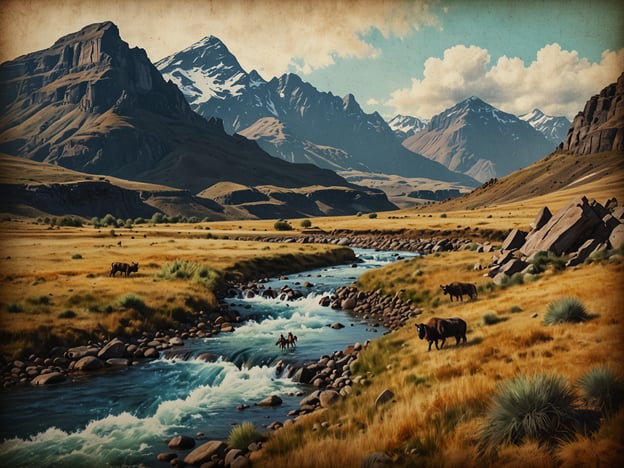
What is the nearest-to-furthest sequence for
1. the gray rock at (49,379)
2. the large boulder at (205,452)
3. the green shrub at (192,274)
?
the large boulder at (205,452), the gray rock at (49,379), the green shrub at (192,274)

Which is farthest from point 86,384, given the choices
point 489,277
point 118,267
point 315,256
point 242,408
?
point 315,256

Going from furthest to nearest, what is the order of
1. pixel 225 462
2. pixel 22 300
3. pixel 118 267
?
pixel 118 267, pixel 22 300, pixel 225 462

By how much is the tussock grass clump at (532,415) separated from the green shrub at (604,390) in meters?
0.40

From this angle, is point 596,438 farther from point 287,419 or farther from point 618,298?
point 618,298

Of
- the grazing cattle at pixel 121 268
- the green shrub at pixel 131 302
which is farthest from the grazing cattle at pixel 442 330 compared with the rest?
the grazing cattle at pixel 121 268

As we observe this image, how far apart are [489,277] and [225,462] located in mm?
27936

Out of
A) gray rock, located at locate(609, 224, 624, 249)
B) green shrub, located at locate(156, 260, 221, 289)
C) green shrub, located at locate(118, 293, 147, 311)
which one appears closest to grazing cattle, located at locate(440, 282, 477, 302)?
gray rock, located at locate(609, 224, 624, 249)

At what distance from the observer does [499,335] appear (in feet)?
60.4

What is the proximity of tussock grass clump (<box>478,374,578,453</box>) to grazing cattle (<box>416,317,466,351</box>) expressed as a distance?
8636mm

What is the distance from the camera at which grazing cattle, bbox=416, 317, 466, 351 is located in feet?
63.7

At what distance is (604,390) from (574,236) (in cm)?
2649

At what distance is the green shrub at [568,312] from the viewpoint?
57.3 ft

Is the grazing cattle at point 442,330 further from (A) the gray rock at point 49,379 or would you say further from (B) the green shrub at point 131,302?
(B) the green shrub at point 131,302

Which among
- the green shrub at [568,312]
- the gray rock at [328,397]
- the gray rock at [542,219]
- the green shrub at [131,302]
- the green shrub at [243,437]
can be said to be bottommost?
the green shrub at [243,437]
